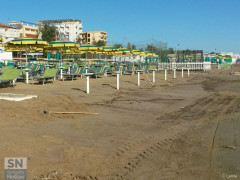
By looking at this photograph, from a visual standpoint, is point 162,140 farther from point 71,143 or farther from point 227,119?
→ point 227,119

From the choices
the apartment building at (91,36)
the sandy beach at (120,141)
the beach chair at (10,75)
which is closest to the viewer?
the sandy beach at (120,141)

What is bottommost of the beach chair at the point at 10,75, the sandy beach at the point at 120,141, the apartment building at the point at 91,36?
the sandy beach at the point at 120,141

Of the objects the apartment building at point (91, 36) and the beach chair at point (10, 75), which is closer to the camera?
the beach chair at point (10, 75)

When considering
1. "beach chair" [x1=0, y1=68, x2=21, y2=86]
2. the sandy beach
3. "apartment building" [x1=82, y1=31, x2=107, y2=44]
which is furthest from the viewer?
"apartment building" [x1=82, y1=31, x2=107, y2=44]

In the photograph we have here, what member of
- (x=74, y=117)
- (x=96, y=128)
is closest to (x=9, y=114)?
(x=74, y=117)

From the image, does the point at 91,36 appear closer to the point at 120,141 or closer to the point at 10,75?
the point at 10,75

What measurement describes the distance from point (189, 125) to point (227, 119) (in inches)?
48.3

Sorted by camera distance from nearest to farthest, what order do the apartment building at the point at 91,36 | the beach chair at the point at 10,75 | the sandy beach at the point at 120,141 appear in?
the sandy beach at the point at 120,141 → the beach chair at the point at 10,75 → the apartment building at the point at 91,36

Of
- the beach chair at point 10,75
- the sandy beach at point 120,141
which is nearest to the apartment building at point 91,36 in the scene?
the beach chair at point 10,75

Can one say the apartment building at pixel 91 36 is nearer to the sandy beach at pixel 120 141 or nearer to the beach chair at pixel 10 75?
the beach chair at pixel 10 75

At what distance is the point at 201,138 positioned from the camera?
17.3 feet

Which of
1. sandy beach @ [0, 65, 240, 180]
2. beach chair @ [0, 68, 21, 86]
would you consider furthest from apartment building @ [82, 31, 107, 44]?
sandy beach @ [0, 65, 240, 180]

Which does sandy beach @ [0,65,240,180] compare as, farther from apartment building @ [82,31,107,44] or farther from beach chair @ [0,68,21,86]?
apartment building @ [82,31,107,44]

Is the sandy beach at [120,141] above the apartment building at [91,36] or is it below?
below
